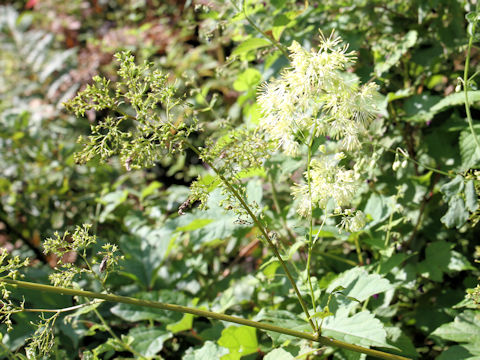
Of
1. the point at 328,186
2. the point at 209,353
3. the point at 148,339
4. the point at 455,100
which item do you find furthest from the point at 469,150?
the point at 148,339

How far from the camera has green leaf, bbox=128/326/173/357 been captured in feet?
4.72

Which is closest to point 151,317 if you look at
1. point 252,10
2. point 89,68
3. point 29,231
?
point 252,10

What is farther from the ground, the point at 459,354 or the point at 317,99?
the point at 317,99

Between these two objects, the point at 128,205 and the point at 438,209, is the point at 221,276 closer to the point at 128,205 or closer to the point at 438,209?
the point at 128,205

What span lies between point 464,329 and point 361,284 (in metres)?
0.32

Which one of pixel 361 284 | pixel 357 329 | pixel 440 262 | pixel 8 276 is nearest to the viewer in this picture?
pixel 8 276

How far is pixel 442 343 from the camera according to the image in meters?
1.38

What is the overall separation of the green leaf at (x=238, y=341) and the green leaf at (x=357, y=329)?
0.27m

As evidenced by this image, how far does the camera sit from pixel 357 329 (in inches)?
40.6

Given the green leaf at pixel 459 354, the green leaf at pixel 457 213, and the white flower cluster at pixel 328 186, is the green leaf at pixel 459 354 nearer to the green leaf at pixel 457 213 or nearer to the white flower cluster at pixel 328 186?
the green leaf at pixel 457 213

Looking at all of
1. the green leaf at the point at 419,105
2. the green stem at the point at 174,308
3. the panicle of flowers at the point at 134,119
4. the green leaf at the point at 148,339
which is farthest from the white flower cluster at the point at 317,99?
the green leaf at the point at 148,339

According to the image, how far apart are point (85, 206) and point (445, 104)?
5.71ft

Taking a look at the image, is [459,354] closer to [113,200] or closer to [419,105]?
[419,105]

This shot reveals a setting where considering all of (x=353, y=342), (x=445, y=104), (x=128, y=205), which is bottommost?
(x=128, y=205)
